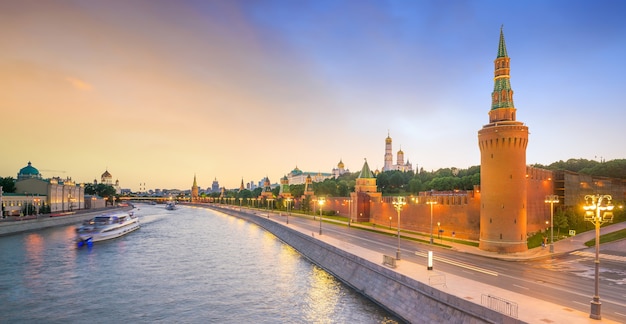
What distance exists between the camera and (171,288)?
3631cm

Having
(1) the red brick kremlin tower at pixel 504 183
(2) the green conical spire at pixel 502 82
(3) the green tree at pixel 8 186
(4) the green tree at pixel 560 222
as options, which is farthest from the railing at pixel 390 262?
(3) the green tree at pixel 8 186

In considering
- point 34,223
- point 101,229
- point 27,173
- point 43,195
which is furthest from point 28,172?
point 101,229

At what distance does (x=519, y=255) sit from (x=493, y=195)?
272 inches

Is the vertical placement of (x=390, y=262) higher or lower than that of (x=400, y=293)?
higher

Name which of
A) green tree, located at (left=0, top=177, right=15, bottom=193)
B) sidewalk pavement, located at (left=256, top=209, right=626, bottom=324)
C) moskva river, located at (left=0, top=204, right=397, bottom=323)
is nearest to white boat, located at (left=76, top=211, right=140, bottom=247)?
moskva river, located at (left=0, top=204, right=397, bottom=323)

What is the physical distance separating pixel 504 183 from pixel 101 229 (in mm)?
65208

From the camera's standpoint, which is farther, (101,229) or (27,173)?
(27,173)

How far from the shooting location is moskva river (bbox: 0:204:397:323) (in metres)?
28.3

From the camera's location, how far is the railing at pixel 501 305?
19.2 m

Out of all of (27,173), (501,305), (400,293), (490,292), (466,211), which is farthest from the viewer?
(27,173)

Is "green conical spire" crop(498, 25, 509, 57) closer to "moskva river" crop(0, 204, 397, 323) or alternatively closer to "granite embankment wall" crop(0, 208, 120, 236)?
"moskva river" crop(0, 204, 397, 323)

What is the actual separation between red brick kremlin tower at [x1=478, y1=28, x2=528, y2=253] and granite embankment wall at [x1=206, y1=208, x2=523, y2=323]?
57.8 ft

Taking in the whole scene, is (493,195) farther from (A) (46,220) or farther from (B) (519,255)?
(A) (46,220)

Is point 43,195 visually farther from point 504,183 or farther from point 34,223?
point 504,183
